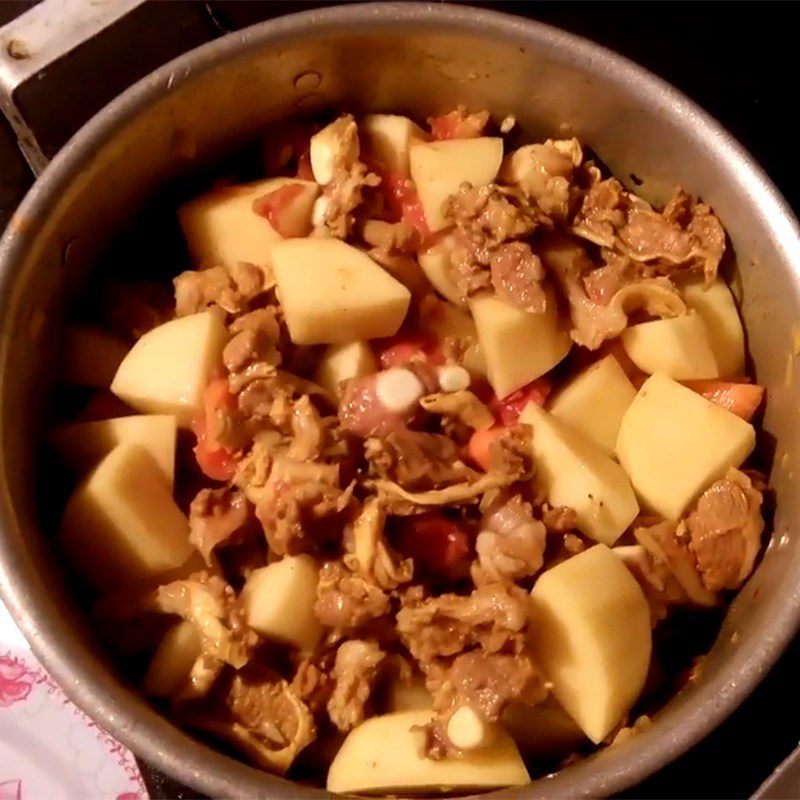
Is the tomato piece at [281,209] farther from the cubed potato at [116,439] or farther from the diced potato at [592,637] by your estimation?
the diced potato at [592,637]

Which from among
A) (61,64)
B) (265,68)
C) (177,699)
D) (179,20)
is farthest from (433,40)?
(177,699)

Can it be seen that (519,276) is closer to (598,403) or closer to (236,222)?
(598,403)

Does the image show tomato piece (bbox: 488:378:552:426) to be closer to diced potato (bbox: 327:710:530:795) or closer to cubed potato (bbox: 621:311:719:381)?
cubed potato (bbox: 621:311:719:381)

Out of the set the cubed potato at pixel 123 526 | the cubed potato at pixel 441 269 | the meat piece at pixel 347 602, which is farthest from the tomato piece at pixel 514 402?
the cubed potato at pixel 123 526

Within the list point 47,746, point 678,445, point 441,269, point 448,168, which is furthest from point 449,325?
point 47,746

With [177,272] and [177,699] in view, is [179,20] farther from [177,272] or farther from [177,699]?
[177,699]

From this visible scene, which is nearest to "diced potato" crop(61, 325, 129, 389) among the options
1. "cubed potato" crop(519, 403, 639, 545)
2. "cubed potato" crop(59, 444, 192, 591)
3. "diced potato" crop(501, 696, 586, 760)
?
"cubed potato" crop(59, 444, 192, 591)
